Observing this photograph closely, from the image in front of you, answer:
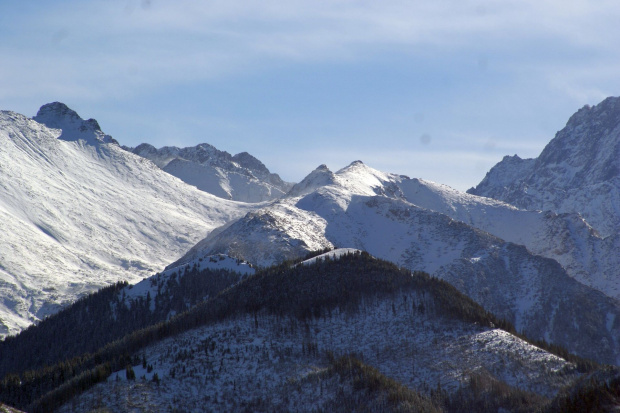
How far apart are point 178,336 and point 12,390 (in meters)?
31.5

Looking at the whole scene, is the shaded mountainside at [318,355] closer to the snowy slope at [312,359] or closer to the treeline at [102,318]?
the snowy slope at [312,359]

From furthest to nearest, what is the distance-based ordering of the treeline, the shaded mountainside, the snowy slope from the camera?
the treeline < the snowy slope < the shaded mountainside

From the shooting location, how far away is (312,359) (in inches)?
4542

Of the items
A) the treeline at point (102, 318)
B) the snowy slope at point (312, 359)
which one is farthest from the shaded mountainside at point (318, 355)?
the treeline at point (102, 318)

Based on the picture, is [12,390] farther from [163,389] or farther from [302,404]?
[302,404]

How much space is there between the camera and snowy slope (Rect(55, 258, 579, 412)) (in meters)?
102

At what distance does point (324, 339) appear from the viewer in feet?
403

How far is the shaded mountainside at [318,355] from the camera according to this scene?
101 m

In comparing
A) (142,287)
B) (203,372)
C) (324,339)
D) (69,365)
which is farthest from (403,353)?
(142,287)

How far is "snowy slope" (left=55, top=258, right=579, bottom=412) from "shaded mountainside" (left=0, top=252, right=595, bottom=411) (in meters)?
0.20

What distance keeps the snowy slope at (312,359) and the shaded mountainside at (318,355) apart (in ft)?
0.66

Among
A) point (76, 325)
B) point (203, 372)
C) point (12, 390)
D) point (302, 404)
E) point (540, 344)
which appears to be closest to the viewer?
point (302, 404)

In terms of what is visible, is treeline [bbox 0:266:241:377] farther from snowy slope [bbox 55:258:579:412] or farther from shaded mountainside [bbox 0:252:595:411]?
snowy slope [bbox 55:258:579:412]

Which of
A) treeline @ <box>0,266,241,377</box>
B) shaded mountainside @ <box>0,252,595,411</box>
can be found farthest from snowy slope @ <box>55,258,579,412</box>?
treeline @ <box>0,266,241,377</box>
